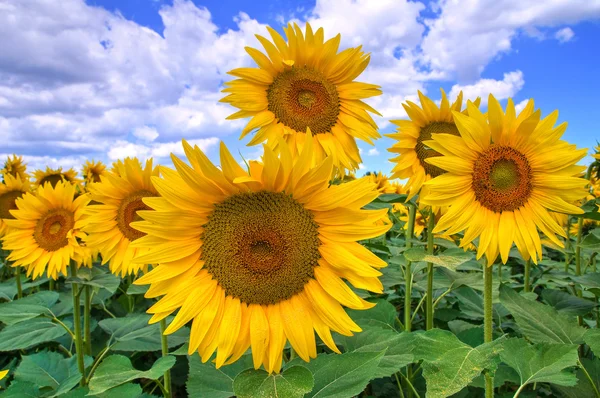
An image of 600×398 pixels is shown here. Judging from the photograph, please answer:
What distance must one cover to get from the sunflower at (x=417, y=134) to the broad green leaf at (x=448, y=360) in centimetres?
144

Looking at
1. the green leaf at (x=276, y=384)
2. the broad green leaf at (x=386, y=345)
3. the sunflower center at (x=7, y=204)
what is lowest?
the green leaf at (x=276, y=384)

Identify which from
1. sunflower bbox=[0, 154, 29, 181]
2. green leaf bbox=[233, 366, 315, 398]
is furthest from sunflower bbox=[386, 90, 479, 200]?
sunflower bbox=[0, 154, 29, 181]

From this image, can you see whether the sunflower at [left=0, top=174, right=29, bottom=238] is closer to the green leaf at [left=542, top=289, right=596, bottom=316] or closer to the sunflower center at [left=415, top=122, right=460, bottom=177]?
the sunflower center at [left=415, top=122, right=460, bottom=177]

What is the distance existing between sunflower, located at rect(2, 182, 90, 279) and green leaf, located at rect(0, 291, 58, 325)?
0.21 m

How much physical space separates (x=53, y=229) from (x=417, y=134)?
317 cm

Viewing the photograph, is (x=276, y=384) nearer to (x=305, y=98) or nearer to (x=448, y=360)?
(x=448, y=360)

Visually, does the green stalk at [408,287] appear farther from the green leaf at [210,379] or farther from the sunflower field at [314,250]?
the green leaf at [210,379]

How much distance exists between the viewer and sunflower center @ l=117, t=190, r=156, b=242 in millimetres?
3576

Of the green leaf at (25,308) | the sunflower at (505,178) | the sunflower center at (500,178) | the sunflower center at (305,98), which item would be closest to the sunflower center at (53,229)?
the green leaf at (25,308)

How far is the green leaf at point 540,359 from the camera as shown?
222 cm

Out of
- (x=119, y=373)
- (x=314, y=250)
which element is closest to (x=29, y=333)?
(x=119, y=373)

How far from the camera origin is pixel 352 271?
2080 millimetres

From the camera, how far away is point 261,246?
2.11m

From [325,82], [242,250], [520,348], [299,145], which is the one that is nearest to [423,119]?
[325,82]
